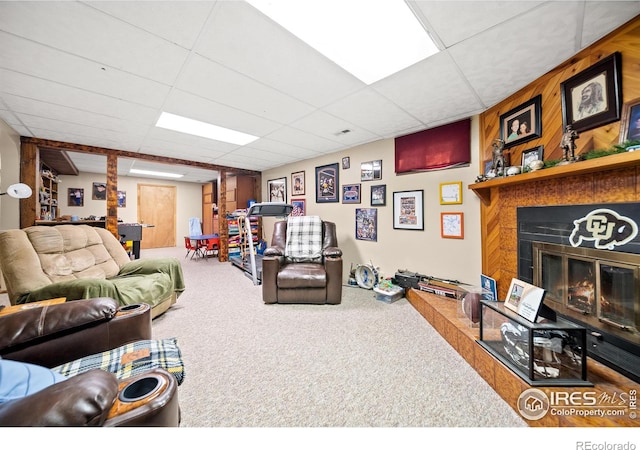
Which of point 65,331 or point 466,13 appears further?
point 466,13

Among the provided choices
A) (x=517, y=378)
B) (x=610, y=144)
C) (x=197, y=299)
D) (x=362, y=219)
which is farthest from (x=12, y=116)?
(x=610, y=144)

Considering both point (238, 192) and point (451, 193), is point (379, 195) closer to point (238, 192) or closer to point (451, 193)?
point (451, 193)

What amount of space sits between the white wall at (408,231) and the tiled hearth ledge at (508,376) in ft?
2.74

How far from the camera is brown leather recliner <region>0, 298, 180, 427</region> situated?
1.87 ft

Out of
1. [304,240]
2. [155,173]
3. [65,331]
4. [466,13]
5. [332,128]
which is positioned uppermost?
[155,173]

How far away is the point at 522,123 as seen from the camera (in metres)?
2.13

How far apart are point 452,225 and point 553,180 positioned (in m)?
1.09

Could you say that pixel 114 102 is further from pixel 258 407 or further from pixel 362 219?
pixel 362 219

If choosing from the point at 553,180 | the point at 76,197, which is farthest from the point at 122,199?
the point at 553,180

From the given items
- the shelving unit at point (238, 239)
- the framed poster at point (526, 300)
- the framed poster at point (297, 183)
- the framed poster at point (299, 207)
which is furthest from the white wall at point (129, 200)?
the framed poster at point (526, 300)

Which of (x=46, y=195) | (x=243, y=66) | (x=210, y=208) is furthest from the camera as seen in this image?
(x=210, y=208)

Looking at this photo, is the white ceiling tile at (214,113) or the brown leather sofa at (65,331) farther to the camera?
the white ceiling tile at (214,113)

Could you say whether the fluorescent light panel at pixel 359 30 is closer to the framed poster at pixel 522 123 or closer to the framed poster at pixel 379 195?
the framed poster at pixel 522 123

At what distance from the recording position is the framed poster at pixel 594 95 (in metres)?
1.47
